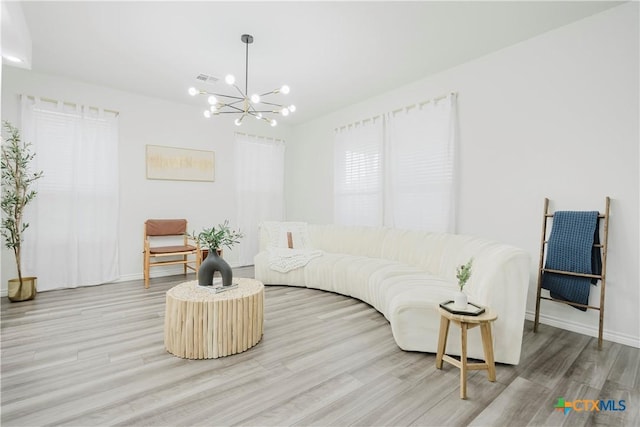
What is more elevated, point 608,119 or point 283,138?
point 283,138

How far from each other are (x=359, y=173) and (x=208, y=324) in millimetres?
3246

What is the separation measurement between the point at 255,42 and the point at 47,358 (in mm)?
3134

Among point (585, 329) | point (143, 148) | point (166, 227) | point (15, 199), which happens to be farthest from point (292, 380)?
point (143, 148)

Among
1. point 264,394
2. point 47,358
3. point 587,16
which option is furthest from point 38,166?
point 587,16

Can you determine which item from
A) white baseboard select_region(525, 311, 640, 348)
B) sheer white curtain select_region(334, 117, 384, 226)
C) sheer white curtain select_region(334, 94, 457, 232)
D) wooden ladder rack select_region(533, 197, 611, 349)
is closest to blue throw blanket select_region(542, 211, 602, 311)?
wooden ladder rack select_region(533, 197, 611, 349)

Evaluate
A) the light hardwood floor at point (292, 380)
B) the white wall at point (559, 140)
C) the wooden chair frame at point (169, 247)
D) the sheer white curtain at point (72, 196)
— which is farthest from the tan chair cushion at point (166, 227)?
the white wall at point (559, 140)

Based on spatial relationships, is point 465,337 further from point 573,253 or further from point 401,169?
point 401,169

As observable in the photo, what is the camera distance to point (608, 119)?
252 cm

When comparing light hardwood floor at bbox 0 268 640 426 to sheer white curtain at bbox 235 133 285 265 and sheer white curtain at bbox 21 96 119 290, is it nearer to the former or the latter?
sheer white curtain at bbox 21 96 119 290

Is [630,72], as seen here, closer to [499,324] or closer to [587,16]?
[587,16]

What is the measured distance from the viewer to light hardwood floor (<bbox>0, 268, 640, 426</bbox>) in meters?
1.56

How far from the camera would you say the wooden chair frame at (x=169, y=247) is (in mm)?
4086

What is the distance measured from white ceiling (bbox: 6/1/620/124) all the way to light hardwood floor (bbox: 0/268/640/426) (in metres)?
2.73

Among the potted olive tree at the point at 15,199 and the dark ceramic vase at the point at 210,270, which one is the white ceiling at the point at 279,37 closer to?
the potted olive tree at the point at 15,199
